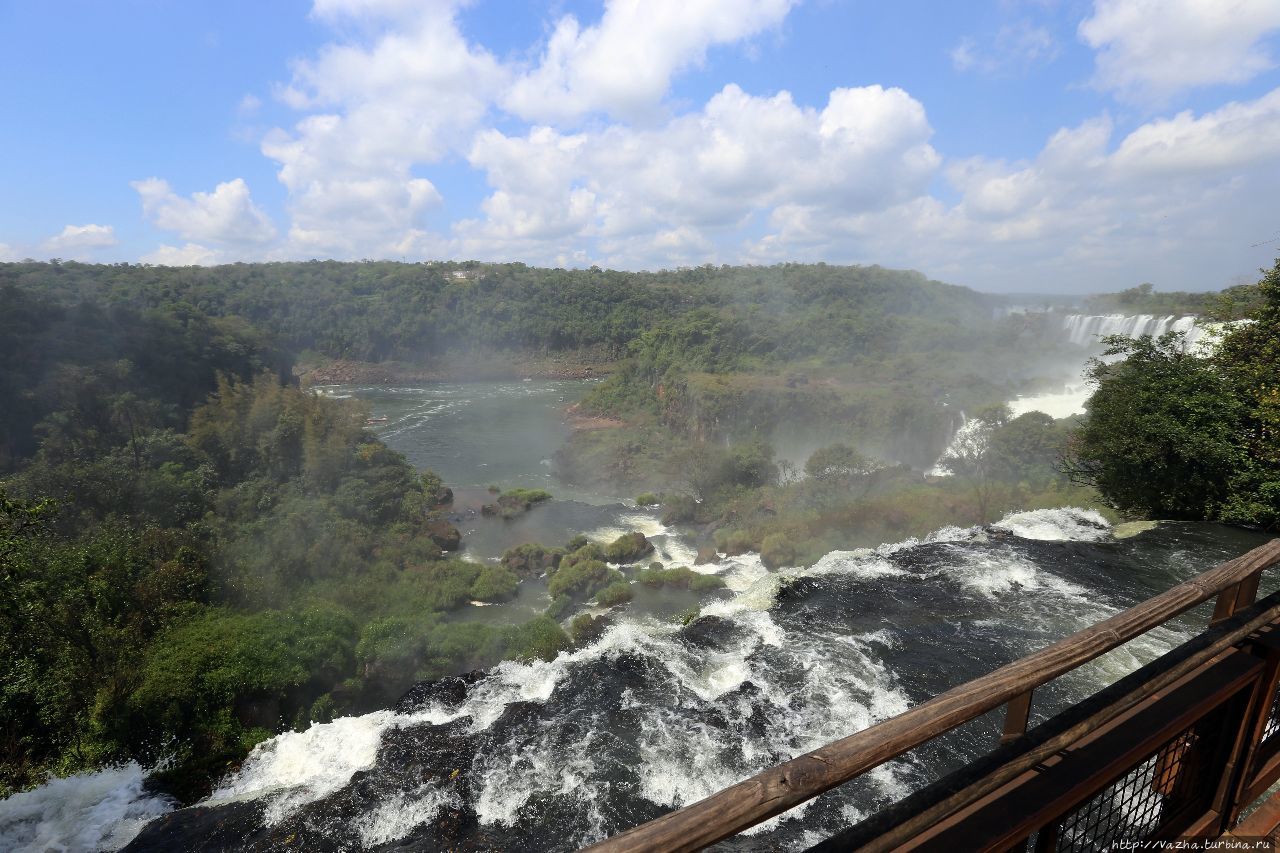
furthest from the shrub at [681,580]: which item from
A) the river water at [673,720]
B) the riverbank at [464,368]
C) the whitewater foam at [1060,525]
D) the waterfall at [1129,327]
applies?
the riverbank at [464,368]

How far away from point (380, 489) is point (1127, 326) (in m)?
36.1

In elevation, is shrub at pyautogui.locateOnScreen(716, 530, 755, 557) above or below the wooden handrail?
below

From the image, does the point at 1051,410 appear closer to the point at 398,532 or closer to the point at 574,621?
the point at 574,621

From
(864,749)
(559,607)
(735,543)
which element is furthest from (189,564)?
(864,749)

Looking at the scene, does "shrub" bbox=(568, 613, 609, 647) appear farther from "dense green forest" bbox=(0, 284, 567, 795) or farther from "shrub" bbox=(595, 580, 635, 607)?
"shrub" bbox=(595, 580, 635, 607)

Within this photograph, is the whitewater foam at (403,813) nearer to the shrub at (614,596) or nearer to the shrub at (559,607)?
the shrub at (559,607)

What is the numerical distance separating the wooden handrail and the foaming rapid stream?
627 centimetres

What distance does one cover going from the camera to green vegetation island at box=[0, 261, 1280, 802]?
1118cm

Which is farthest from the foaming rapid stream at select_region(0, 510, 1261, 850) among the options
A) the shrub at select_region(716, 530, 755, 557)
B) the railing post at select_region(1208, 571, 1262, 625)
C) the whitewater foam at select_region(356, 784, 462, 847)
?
the shrub at select_region(716, 530, 755, 557)

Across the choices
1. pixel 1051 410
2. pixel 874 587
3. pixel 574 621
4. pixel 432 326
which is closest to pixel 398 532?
pixel 574 621

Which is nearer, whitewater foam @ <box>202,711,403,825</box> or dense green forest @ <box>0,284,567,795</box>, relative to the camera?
whitewater foam @ <box>202,711,403,825</box>

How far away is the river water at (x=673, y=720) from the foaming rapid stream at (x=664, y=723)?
0.11ft

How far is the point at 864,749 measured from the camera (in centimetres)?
157

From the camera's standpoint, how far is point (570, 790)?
827 cm
